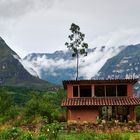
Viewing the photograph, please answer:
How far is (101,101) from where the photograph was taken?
5828 centimetres

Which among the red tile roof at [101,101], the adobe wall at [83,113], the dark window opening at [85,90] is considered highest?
the dark window opening at [85,90]

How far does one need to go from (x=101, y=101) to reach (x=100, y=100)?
459 mm

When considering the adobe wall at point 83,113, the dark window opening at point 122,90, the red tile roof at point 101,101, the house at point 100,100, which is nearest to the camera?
the red tile roof at point 101,101

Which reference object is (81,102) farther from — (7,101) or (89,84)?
(7,101)

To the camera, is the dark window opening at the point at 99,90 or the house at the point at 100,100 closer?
the house at the point at 100,100

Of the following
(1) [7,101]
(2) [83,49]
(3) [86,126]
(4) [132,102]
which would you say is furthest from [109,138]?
(1) [7,101]

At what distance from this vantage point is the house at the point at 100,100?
58.1 meters

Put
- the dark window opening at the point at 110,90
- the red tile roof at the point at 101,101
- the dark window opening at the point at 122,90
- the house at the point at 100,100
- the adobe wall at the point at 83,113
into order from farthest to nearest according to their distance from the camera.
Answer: the dark window opening at the point at 122,90 → the dark window opening at the point at 110,90 → the adobe wall at the point at 83,113 → the house at the point at 100,100 → the red tile roof at the point at 101,101

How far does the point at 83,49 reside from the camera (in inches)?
3777

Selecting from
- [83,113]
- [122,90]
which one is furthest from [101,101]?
[122,90]

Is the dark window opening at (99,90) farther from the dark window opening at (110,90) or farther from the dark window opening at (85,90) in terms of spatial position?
the dark window opening at (85,90)

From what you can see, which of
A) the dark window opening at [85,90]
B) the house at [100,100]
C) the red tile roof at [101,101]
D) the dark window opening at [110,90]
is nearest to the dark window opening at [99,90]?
the house at [100,100]

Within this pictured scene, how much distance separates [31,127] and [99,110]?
18.9 m

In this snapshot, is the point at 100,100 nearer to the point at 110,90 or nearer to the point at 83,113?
the point at 110,90
